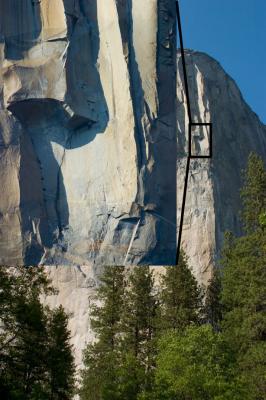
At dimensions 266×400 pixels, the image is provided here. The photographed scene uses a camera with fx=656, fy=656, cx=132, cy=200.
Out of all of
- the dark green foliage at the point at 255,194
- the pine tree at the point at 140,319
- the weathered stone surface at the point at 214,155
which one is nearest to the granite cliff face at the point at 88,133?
the pine tree at the point at 140,319

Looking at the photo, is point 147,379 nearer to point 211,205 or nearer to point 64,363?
point 64,363

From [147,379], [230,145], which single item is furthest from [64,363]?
[230,145]

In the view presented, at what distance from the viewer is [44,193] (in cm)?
691

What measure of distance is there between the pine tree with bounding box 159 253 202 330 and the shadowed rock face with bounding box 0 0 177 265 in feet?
61.1

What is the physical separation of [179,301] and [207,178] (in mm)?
16968

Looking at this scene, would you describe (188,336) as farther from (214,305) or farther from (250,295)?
(214,305)

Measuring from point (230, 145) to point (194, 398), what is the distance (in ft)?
97.0

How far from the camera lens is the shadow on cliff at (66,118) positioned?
270 inches

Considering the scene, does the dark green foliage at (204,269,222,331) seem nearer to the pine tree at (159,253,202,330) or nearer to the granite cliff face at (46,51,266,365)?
the pine tree at (159,253,202,330)

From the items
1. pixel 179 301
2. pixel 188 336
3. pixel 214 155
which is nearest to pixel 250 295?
pixel 179 301

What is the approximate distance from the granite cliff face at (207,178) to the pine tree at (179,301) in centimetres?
812

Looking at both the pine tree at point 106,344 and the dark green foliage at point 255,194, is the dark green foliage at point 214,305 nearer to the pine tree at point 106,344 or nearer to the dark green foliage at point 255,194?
the dark green foliage at point 255,194

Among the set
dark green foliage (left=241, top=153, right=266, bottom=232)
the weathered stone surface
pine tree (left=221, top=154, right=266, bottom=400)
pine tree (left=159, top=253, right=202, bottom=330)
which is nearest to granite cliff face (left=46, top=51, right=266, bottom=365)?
the weathered stone surface

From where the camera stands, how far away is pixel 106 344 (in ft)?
84.9
